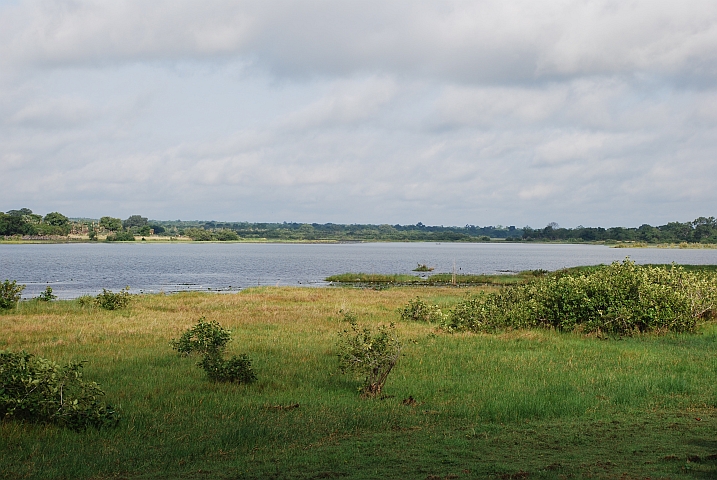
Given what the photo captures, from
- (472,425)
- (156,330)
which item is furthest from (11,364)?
(156,330)

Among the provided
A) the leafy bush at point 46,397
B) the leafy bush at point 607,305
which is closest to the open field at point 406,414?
the leafy bush at point 46,397

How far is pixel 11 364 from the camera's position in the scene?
12508 millimetres

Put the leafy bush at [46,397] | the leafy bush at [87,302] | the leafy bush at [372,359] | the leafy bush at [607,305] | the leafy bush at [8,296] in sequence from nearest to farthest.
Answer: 1. the leafy bush at [46,397]
2. the leafy bush at [372,359]
3. the leafy bush at [607,305]
4. the leafy bush at [8,296]
5. the leafy bush at [87,302]

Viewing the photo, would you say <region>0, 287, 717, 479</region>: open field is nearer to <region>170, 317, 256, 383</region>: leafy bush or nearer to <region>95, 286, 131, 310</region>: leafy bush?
<region>170, 317, 256, 383</region>: leafy bush

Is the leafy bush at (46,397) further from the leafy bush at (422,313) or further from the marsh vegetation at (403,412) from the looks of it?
the leafy bush at (422,313)

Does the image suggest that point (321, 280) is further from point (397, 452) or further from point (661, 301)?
point (397, 452)

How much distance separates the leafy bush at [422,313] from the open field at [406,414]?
23.5ft

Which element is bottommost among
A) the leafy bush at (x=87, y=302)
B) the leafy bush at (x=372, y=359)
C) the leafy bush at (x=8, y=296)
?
the leafy bush at (x=87, y=302)

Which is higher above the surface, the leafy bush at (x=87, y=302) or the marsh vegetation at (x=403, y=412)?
the marsh vegetation at (x=403, y=412)

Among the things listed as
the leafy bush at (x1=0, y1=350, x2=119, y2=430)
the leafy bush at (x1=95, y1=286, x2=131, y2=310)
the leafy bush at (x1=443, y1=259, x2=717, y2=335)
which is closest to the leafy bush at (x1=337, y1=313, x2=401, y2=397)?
the leafy bush at (x1=0, y1=350, x2=119, y2=430)

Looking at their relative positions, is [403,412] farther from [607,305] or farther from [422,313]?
[422,313]

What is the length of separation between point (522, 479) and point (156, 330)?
72.8 feet

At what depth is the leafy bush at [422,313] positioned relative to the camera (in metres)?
32.9

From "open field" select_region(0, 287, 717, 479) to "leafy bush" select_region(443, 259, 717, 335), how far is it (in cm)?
163
